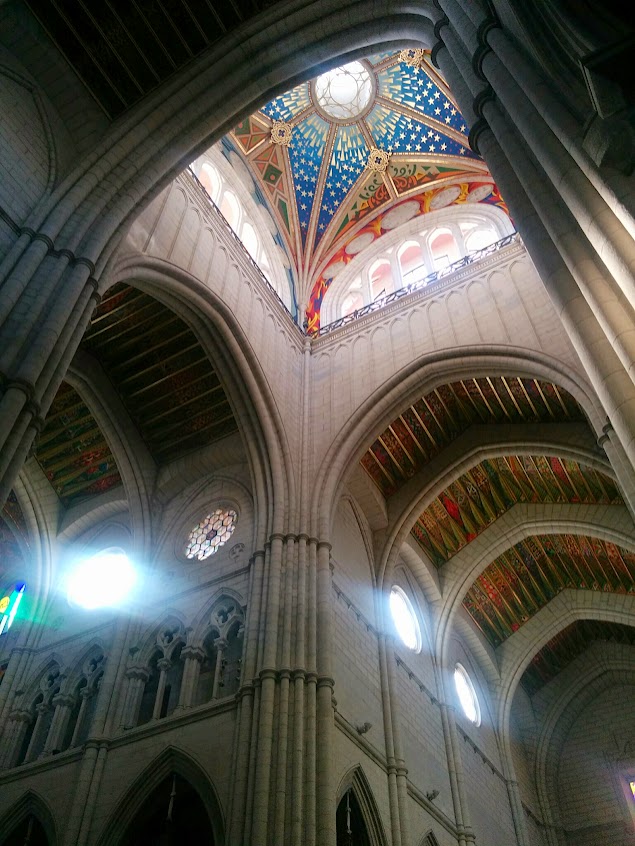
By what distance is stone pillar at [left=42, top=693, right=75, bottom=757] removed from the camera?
11.5 m

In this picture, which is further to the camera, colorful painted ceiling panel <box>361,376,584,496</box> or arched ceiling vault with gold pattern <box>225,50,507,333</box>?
arched ceiling vault with gold pattern <box>225,50,507,333</box>

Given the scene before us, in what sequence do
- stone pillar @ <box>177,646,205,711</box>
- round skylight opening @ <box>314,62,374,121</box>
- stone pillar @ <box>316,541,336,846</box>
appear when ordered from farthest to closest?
round skylight opening @ <box>314,62,374,121</box> < stone pillar @ <box>177,646,205,711</box> < stone pillar @ <box>316,541,336,846</box>

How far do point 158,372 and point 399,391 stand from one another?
4.62 meters

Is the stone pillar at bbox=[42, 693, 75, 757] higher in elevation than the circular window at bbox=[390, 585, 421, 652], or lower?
lower

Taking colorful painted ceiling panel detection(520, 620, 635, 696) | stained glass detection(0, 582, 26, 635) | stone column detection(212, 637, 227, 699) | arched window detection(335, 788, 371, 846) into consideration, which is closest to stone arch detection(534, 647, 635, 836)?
colorful painted ceiling panel detection(520, 620, 635, 696)

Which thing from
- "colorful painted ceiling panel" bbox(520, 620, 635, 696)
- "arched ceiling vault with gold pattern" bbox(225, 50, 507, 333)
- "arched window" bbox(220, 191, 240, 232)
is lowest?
"colorful painted ceiling panel" bbox(520, 620, 635, 696)

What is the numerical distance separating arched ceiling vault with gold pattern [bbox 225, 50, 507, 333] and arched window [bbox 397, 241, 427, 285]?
862mm

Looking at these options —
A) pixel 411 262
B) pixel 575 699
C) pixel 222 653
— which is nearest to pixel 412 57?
pixel 411 262

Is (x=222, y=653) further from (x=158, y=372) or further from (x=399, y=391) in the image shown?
(x=158, y=372)

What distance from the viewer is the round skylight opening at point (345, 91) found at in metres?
17.0

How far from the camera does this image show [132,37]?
33.1ft

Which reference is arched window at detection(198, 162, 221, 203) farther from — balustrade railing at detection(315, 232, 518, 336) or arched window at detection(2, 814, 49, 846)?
arched window at detection(2, 814, 49, 846)

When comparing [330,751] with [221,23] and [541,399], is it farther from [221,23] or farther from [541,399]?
[221,23]

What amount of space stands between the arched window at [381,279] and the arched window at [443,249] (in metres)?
1.10
